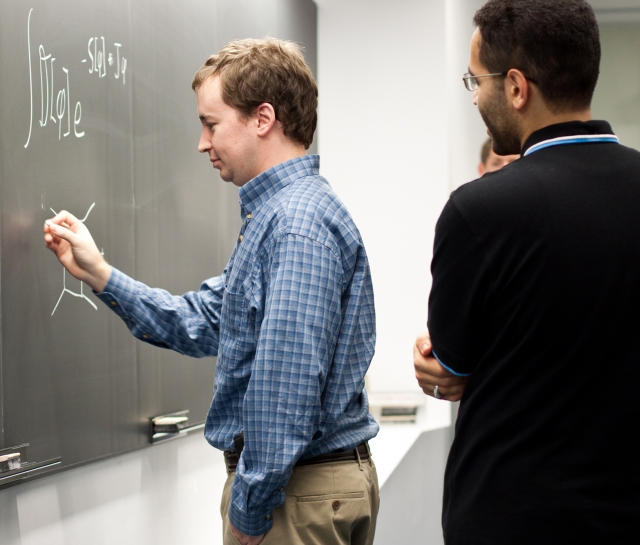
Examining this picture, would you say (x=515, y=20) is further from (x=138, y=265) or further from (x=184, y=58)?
(x=184, y=58)

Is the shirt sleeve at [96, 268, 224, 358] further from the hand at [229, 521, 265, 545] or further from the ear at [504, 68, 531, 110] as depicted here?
the ear at [504, 68, 531, 110]

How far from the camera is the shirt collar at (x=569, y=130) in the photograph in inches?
42.3

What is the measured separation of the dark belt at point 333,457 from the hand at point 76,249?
439 mm

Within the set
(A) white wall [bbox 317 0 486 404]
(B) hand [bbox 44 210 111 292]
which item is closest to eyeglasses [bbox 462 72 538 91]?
(B) hand [bbox 44 210 111 292]

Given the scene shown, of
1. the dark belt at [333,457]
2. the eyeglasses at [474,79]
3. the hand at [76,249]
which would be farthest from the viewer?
the hand at [76,249]

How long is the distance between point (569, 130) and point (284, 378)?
585 mm

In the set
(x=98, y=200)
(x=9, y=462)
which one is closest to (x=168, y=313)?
(x=98, y=200)

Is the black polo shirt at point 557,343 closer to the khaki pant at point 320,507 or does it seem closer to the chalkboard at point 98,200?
the khaki pant at point 320,507

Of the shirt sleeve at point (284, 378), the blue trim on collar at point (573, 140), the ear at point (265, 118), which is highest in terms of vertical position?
the ear at point (265, 118)

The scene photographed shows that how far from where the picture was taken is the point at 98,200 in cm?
182

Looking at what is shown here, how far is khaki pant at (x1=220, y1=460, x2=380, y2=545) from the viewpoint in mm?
1419

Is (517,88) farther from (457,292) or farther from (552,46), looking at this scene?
(457,292)

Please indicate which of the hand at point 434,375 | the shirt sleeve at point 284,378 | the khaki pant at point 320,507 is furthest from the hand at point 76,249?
the hand at point 434,375

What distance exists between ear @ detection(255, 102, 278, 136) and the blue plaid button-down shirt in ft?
0.28
